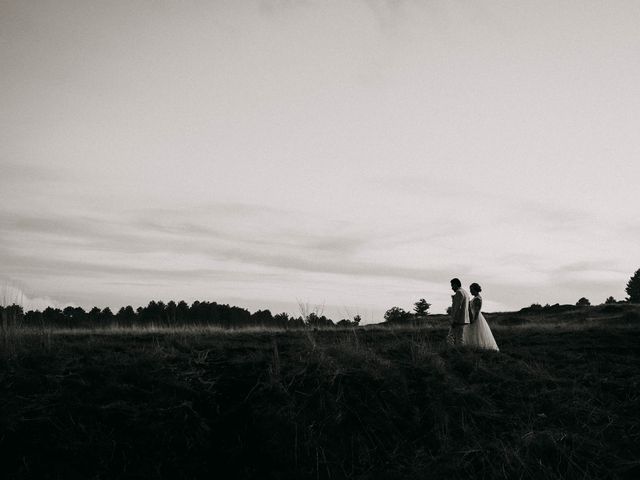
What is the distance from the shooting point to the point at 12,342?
709cm

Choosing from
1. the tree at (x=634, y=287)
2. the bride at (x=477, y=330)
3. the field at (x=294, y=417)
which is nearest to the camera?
the field at (x=294, y=417)

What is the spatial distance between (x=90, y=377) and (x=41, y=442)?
3.40ft

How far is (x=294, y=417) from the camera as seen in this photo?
6023 millimetres

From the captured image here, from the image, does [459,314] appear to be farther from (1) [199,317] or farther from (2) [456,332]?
(1) [199,317]

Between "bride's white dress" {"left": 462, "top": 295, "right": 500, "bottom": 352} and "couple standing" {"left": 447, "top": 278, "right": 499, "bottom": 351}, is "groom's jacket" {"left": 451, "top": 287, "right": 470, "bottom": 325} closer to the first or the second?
"couple standing" {"left": 447, "top": 278, "right": 499, "bottom": 351}

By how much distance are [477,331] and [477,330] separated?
26 mm

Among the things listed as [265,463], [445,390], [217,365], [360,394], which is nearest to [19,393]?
[217,365]

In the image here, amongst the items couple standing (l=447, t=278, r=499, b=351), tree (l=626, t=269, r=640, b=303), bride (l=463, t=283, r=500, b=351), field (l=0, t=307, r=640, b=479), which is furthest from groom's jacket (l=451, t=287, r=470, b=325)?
tree (l=626, t=269, r=640, b=303)

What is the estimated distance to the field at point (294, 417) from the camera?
5473mm

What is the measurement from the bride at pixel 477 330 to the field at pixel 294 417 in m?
3.29

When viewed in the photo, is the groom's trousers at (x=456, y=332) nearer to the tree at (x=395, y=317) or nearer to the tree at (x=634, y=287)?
the tree at (x=395, y=317)

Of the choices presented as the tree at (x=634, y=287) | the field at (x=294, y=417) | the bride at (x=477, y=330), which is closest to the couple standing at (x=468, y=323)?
the bride at (x=477, y=330)

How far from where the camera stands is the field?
547 centimetres

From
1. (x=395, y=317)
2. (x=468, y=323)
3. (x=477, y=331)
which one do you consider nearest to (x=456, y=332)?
(x=468, y=323)
